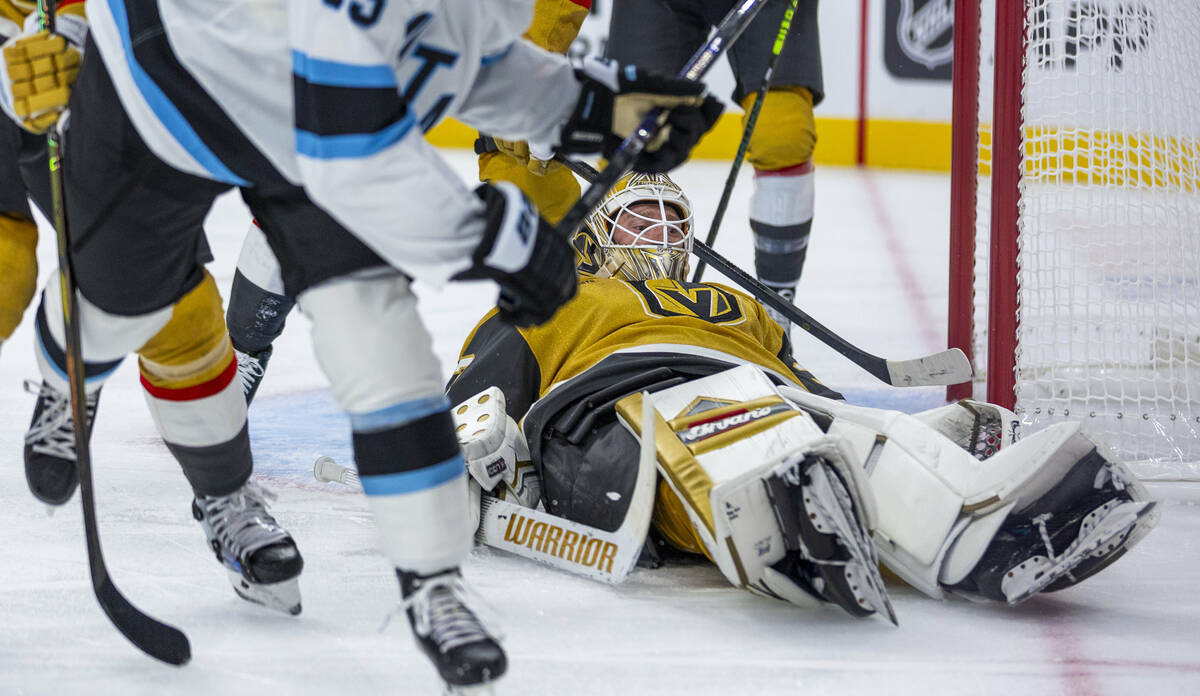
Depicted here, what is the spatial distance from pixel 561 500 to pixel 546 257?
2.42ft

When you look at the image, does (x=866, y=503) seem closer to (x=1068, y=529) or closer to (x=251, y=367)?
(x=1068, y=529)

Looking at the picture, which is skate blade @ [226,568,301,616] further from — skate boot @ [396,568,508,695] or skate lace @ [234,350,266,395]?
skate lace @ [234,350,266,395]

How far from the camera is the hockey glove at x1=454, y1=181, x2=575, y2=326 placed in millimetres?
1184

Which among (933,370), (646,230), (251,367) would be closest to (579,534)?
(646,230)

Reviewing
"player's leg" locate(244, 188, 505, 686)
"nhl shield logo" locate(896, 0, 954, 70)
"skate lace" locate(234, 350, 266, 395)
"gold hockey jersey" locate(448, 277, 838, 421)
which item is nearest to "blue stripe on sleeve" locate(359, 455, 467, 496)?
"player's leg" locate(244, 188, 505, 686)

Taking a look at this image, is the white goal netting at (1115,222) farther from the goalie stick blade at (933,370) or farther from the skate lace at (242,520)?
the skate lace at (242,520)

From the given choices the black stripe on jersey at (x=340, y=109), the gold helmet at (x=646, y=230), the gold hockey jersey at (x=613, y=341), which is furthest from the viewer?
the gold helmet at (x=646, y=230)

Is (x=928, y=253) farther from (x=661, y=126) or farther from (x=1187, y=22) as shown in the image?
(x=661, y=126)

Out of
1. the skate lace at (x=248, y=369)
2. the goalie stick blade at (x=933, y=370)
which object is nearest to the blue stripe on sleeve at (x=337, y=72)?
the skate lace at (x=248, y=369)

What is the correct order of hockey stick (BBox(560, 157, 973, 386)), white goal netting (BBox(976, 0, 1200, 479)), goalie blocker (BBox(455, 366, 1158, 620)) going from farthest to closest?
hockey stick (BBox(560, 157, 973, 386)) < white goal netting (BBox(976, 0, 1200, 479)) < goalie blocker (BBox(455, 366, 1158, 620))

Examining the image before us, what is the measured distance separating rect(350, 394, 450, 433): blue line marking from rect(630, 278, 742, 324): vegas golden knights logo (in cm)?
82

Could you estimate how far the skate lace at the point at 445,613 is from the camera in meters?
1.25

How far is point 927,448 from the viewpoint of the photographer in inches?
67.3

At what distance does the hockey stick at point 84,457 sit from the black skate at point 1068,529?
945 millimetres
